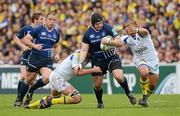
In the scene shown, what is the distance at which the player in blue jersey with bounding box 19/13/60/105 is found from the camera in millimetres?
17094

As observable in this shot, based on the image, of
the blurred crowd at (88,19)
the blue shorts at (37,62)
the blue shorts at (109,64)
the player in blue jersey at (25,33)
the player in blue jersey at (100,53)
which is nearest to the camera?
the player in blue jersey at (100,53)

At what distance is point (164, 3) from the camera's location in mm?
27453

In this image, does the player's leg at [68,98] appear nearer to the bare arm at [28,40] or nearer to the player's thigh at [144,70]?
the bare arm at [28,40]

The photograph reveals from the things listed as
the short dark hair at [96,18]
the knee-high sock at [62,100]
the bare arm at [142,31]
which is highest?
the short dark hair at [96,18]

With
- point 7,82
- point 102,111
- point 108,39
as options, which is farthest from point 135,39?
point 7,82

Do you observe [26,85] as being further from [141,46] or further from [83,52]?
[141,46]

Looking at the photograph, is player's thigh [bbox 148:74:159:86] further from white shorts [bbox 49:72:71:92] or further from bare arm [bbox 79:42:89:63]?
white shorts [bbox 49:72:71:92]

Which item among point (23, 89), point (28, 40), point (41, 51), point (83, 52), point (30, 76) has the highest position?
point (28, 40)

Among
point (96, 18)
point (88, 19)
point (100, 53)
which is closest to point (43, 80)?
point (100, 53)

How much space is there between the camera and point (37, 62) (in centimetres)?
1747

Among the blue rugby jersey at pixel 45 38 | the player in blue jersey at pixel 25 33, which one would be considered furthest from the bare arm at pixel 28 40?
the player in blue jersey at pixel 25 33

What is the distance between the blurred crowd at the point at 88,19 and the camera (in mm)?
26312

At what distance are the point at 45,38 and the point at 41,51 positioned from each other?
0.40 meters

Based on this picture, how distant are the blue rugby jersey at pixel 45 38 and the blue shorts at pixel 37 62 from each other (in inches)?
3.8
